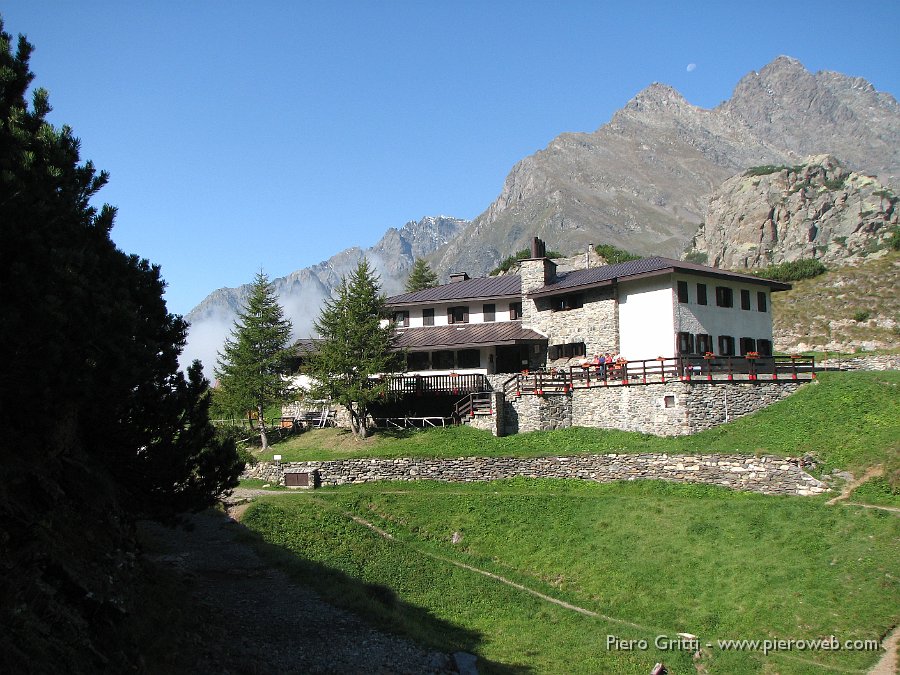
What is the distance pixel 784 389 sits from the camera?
31.0 m

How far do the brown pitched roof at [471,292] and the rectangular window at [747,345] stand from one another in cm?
1469

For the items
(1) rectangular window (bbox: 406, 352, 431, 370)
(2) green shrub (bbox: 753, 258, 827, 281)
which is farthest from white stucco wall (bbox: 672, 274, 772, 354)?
(2) green shrub (bbox: 753, 258, 827, 281)

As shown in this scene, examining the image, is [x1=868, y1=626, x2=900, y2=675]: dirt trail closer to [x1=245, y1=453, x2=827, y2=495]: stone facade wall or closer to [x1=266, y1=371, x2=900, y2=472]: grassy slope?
[x1=245, y1=453, x2=827, y2=495]: stone facade wall

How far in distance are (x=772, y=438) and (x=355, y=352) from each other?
76.8ft

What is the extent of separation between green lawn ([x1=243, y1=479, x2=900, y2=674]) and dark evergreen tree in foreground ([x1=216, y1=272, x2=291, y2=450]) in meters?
16.1

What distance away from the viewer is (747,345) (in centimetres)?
3875

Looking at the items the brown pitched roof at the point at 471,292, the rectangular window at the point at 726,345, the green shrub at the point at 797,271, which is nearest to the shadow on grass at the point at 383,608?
the rectangular window at the point at 726,345

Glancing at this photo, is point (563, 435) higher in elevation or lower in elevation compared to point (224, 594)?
higher

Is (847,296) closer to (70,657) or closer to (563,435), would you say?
(563,435)

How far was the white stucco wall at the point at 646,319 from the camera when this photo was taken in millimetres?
35438

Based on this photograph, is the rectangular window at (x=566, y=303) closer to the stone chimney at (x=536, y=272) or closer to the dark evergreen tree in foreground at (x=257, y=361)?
the stone chimney at (x=536, y=272)

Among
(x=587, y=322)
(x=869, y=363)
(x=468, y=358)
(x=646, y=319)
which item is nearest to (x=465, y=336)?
(x=468, y=358)

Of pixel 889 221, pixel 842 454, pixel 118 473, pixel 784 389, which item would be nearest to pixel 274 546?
pixel 118 473

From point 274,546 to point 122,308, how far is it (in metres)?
13.8
